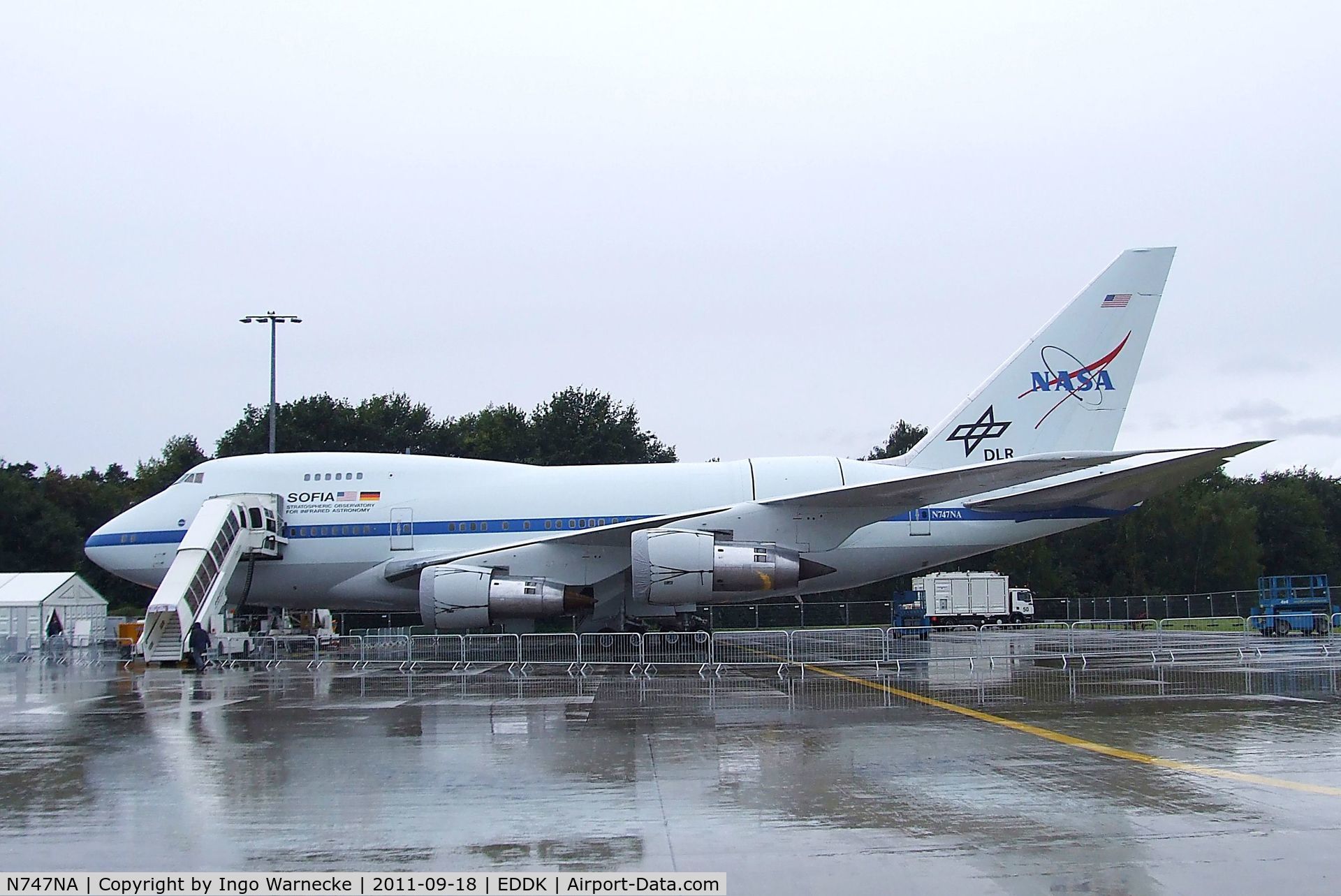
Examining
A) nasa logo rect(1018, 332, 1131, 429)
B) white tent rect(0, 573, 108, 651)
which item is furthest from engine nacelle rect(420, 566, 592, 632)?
white tent rect(0, 573, 108, 651)

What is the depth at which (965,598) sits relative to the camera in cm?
4147

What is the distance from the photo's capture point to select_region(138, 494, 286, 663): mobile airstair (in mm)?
20922

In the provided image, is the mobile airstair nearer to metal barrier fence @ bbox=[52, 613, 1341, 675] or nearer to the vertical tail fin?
metal barrier fence @ bbox=[52, 613, 1341, 675]

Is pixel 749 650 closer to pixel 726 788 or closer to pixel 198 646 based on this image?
pixel 198 646

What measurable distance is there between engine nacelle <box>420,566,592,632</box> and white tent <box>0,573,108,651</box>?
15359mm

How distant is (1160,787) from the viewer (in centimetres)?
731

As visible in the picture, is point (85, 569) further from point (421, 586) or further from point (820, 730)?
point (820, 730)

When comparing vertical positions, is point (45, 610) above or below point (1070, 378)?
below

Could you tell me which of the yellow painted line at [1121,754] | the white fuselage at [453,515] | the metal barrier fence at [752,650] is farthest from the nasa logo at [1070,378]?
the yellow painted line at [1121,754]

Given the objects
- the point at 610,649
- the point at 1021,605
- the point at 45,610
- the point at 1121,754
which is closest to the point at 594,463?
the point at 1021,605

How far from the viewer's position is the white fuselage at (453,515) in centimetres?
2380

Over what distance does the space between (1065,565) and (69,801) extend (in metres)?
57.3

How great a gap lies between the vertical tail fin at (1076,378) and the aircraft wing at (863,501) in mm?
2812

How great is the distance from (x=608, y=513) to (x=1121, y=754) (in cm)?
1589
